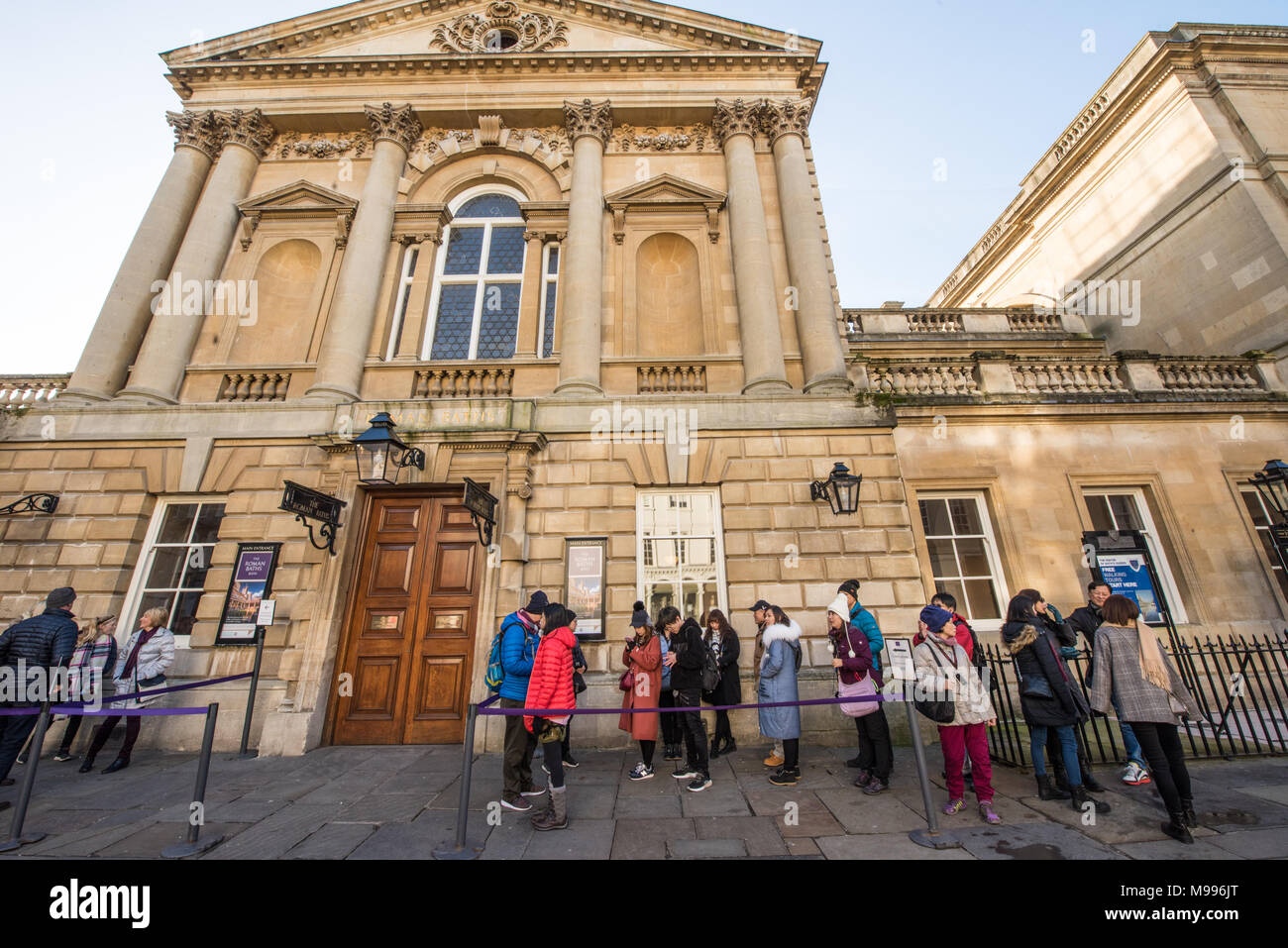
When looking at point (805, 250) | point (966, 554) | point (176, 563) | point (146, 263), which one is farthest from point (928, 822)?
point (146, 263)

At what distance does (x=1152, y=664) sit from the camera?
443 centimetres

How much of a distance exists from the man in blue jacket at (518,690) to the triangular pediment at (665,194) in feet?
30.7

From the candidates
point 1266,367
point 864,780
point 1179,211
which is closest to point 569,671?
point 864,780

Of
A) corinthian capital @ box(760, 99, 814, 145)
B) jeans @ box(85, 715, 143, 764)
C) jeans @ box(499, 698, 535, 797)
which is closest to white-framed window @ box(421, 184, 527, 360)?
corinthian capital @ box(760, 99, 814, 145)

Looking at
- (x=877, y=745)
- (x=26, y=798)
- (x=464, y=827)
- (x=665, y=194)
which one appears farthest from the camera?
(x=665, y=194)

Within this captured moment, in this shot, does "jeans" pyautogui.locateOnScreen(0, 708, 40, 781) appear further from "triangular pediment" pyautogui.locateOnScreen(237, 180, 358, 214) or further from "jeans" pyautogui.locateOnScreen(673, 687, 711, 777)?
"triangular pediment" pyautogui.locateOnScreen(237, 180, 358, 214)

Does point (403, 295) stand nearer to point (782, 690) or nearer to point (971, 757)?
point (782, 690)

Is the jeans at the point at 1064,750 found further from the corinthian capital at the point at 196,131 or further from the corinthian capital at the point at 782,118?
the corinthian capital at the point at 196,131

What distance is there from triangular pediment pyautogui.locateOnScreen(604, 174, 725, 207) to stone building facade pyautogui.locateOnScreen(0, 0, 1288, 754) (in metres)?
0.08

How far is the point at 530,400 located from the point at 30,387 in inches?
390

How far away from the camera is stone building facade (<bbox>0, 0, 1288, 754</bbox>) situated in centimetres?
805

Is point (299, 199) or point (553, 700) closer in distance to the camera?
point (553, 700)

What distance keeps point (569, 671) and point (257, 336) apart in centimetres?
1023
